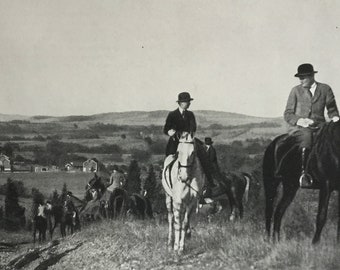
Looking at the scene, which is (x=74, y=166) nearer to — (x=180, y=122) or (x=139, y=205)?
(x=139, y=205)

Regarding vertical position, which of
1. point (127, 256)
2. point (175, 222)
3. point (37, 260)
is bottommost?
point (37, 260)

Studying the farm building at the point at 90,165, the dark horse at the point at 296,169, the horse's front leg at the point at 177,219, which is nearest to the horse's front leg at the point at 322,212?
the dark horse at the point at 296,169

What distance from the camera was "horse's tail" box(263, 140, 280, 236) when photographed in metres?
9.10

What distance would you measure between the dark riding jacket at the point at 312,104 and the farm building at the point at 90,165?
24.0 ft

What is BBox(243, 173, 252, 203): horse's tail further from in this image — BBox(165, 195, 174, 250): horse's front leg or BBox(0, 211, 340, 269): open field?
BBox(165, 195, 174, 250): horse's front leg

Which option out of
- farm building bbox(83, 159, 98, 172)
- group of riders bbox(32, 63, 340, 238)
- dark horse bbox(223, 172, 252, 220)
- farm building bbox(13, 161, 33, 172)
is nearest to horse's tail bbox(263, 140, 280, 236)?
group of riders bbox(32, 63, 340, 238)

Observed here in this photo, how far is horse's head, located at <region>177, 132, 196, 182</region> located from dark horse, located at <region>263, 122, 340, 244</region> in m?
1.25

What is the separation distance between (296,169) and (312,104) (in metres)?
0.93

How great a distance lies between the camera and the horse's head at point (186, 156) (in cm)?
859

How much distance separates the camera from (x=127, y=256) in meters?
10.0

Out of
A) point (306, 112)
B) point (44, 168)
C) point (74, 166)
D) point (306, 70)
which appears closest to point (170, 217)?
point (306, 112)

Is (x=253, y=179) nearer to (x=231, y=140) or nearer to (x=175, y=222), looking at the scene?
(x=231, y=140)

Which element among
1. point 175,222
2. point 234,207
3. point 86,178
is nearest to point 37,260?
point 86,178

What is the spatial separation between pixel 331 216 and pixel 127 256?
10.8 feet
